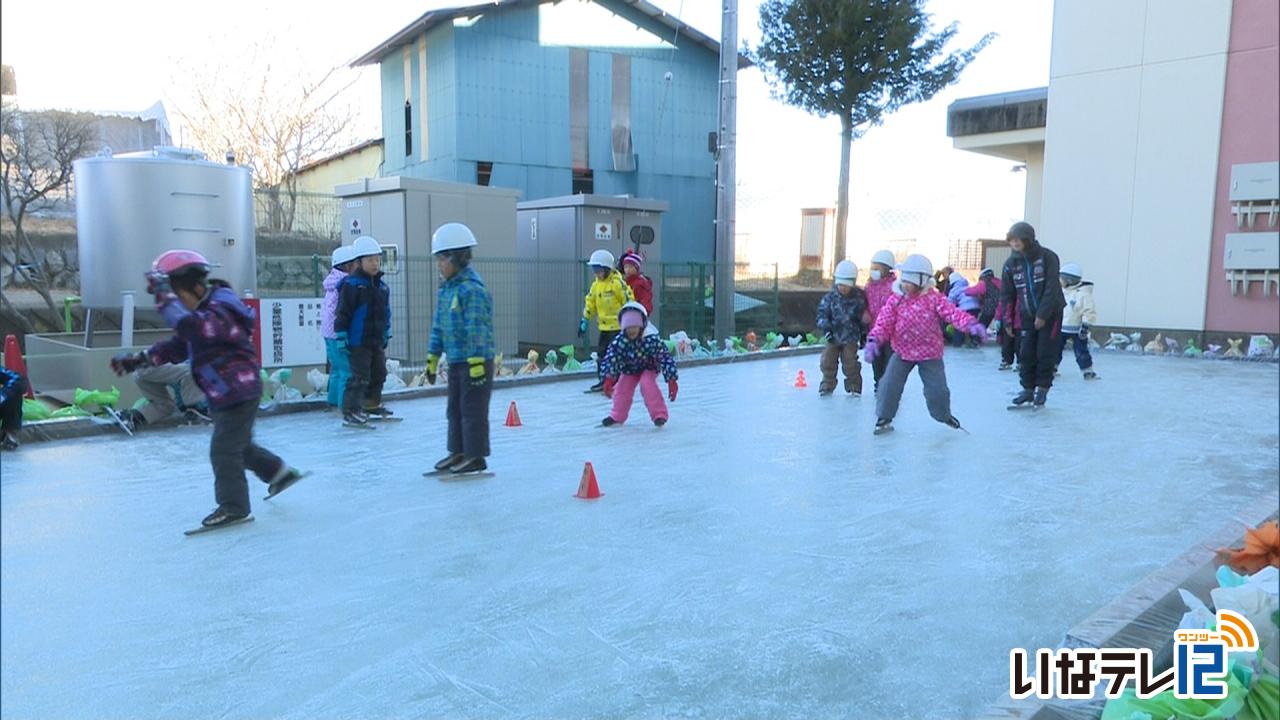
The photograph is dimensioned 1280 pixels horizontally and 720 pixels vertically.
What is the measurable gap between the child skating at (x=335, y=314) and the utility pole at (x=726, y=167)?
292 inches

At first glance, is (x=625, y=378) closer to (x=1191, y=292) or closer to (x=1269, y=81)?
(x=1269, y=81)

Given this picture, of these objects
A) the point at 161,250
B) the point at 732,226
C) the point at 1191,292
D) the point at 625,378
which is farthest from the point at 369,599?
the point at 1191,292

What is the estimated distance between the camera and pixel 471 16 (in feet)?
68.0

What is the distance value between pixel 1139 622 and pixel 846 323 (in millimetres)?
6890

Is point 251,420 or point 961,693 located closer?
point 961,693

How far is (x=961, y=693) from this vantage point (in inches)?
118

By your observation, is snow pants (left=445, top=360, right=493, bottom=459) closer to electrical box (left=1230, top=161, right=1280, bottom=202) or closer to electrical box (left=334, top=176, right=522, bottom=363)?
electrical box (left=1230, top=161, right=1280, bottom=202)

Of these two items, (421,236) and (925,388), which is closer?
(925,388)


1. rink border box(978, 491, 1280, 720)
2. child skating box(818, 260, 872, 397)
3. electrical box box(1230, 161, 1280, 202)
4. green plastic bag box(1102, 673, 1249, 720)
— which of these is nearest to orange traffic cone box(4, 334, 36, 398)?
child skating box(818, 260, 872, 397)

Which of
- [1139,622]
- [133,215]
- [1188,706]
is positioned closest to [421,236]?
[133,215]

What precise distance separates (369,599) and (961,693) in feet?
7.98

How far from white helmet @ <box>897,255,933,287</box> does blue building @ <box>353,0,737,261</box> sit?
14168mm

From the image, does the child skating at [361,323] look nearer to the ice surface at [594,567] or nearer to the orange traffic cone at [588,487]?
the ice surface at [594,567]

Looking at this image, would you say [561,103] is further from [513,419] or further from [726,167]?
[513,419]
